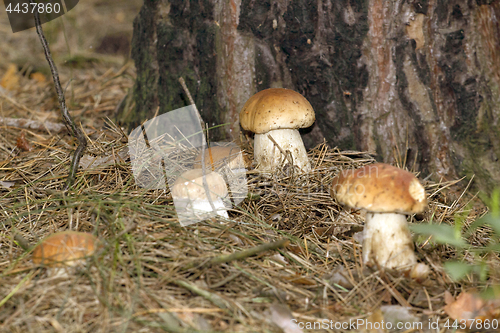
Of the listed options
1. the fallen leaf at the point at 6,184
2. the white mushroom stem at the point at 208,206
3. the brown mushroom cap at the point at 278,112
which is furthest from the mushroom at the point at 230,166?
the fallen leaf at the point at 6,184

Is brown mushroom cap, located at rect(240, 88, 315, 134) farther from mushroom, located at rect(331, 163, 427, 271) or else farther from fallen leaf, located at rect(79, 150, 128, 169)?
fallen leaf, located at rect(79, 150, 128, 169)

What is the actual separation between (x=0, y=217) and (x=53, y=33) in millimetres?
5033

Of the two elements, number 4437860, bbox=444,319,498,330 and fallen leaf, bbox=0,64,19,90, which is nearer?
number 4437860, bbox=444,319,498,330

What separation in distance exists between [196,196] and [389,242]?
107 centimetres

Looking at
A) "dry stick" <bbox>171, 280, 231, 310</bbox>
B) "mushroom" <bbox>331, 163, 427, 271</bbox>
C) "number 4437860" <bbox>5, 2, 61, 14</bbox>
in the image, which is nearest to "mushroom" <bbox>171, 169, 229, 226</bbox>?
"dry stick" <bbox>171, 280, 231, 310</bbox>

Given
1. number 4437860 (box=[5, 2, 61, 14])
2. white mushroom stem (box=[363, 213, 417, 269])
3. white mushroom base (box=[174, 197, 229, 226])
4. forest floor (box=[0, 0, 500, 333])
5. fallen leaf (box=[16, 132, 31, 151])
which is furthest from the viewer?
number 4437860 (box=[5, 2, 61, 14])

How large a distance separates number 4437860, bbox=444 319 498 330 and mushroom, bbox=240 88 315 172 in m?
1.34

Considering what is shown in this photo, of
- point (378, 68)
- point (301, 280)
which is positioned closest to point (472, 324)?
point (301, 280)

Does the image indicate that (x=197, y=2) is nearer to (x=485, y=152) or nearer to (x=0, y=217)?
(x=0, y=217)

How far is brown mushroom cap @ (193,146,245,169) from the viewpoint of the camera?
2645 millimetres

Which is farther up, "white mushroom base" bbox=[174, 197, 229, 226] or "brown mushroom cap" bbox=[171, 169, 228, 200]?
"brown mushroom cap" bbox=[171, 169, 228, 200]

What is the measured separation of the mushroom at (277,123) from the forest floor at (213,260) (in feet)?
0.47

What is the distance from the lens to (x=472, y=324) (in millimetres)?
1642

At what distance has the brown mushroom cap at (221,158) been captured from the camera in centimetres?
264
